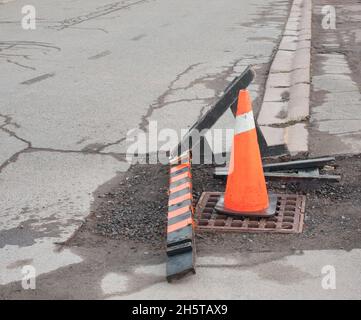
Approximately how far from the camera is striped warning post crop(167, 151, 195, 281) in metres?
4.04

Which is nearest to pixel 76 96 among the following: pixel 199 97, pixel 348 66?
pixel 199 97

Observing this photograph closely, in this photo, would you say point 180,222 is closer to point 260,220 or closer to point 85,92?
point 260,220

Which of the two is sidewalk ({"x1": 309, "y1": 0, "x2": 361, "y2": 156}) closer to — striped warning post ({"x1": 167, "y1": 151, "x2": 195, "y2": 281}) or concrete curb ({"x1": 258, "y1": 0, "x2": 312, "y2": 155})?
concrete curb ({"x1": 258, "y1": 0, "x2": 312, "y2": 155})

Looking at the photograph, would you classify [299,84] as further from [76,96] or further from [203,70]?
[76,96]

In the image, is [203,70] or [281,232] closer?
[281,232]

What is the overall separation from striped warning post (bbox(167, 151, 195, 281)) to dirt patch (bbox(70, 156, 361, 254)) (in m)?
0.16

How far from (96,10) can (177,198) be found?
44.8 feet

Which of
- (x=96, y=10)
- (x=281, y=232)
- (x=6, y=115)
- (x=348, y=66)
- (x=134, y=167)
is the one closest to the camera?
(x=281, y=232)

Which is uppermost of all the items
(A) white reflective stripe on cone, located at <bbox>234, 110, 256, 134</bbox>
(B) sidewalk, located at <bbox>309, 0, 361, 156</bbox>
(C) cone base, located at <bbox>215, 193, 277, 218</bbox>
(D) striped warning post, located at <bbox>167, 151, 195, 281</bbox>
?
(A) white reflective stripe on cone, located at <bbox>234, 110, 256, 134</bbox>

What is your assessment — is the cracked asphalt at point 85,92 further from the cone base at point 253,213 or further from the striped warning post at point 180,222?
the cone base at point 253,213

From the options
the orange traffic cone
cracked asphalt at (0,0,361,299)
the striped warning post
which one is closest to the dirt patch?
cracked asphalt at (0,0,361,299)

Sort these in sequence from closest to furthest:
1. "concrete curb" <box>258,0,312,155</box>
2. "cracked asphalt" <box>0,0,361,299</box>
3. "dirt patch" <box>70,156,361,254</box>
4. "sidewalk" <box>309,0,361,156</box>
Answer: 1. "cracked asphalt" <box>0,0,361,299</box>
2. "dirt patch" <box>70,156,361,254</box>
3. "sidewalk" <box>309,0,361,156</box>
4. "concrete curb" <box>258,0,312,155</box>

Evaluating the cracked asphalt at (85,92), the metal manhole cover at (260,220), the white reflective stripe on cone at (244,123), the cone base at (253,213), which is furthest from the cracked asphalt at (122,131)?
the white reflective stripe on cone at (244,123)

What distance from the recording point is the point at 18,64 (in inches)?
425
